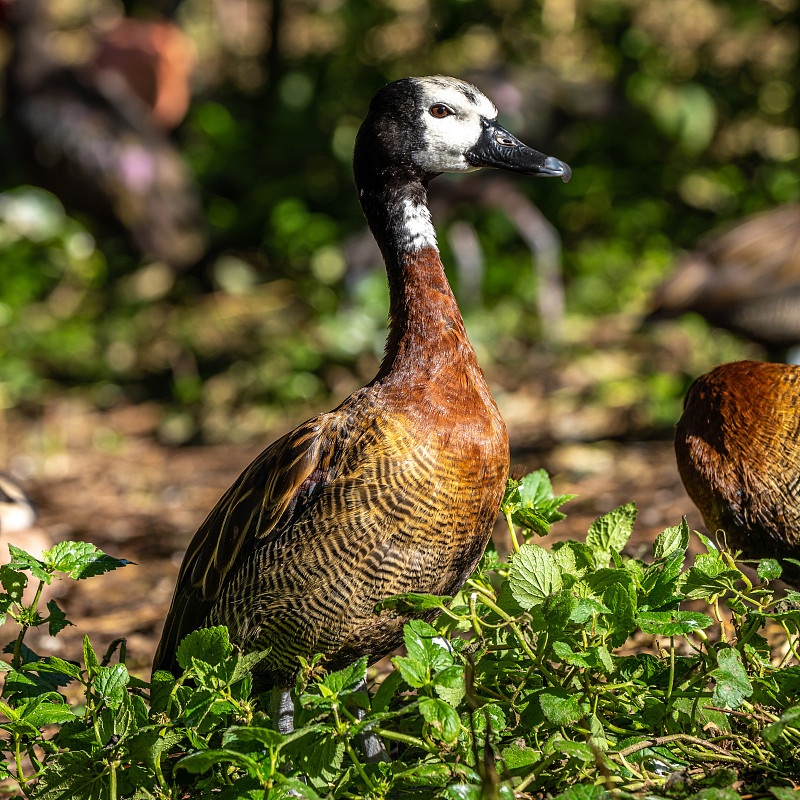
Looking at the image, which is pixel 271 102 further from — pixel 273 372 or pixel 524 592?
pixel 524 592

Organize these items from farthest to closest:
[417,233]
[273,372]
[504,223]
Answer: [504,223] < [273,372] < [417,233]

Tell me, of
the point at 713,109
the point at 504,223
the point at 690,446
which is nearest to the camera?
the point at 690,446

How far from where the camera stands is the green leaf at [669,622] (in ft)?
6.72

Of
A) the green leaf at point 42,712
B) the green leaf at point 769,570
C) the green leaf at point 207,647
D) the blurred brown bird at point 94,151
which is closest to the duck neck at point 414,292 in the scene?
the green leaf at point 207,647

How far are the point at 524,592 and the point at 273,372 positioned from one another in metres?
4.69

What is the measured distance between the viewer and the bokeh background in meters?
5.95

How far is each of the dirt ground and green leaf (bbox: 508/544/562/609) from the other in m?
0.45

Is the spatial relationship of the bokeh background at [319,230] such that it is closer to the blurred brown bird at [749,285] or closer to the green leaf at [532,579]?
the blurred brown bird at [749,285]

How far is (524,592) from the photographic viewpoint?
221 centimetres

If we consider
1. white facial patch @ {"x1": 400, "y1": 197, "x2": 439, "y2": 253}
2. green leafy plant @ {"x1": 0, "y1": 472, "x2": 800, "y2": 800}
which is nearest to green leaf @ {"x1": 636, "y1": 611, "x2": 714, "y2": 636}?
green leafy plant @ {"x1": 0, "y1": 472, "x2": 800, "y2": 800}

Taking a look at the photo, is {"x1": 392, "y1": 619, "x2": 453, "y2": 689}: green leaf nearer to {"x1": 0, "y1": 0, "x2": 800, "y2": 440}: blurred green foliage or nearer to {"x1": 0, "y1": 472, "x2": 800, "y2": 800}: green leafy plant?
{"x1": 0, "y1": 472, "x2": 800, "y2": 800}: green leafy plant

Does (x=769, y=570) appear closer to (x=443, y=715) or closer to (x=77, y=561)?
(x=443, y=715)

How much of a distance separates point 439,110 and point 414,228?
33 cm

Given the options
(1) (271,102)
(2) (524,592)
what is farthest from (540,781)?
(1) (271,102)
